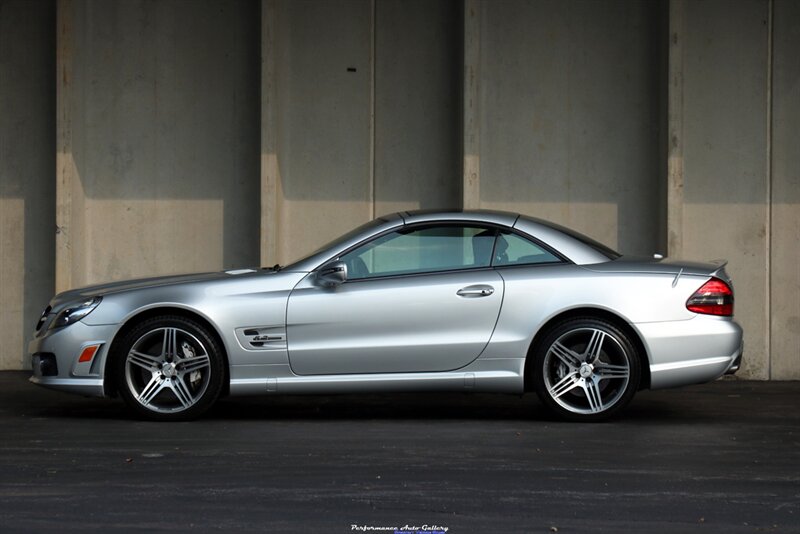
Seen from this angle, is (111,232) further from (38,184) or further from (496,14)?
(496,14)

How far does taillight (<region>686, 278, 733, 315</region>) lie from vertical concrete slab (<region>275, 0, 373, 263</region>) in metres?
4.46

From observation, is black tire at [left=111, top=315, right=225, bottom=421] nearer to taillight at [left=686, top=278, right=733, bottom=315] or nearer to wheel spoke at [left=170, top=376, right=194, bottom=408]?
wheel spoke at [left=170, top=376, right=194, bottom=408]

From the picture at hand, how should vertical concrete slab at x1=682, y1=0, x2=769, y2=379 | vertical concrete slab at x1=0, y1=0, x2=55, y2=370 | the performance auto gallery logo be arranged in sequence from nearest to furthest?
the performance auto gallery logo → vertical concrete slab at x1=682, y1=0, x2=769, y2=379 → vertical concrete slab at x1=0, y1=0, x2=55, y2=370

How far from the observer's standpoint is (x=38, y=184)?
12.3 metres

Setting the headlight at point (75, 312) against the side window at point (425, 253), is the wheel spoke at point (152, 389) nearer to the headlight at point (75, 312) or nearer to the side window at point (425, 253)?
the headlight at point (75, 312)

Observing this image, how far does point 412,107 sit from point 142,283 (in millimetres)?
4191

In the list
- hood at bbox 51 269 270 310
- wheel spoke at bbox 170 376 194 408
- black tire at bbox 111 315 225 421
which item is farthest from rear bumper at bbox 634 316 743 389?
wheel spoke at bbox 170 376 194 408

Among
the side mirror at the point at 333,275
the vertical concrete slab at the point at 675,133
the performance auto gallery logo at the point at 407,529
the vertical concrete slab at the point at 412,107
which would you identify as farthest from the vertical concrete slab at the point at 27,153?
the performance auto gallery logo at the point at 407,529

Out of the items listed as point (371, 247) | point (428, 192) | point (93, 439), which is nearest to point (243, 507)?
point (93, 439)

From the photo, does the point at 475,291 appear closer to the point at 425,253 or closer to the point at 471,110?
the point at 425,253

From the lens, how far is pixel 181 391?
8.57m

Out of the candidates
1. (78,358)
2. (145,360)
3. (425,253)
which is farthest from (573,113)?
(78,358)

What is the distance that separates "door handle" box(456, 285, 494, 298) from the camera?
27.8ft

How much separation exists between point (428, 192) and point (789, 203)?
325cm
